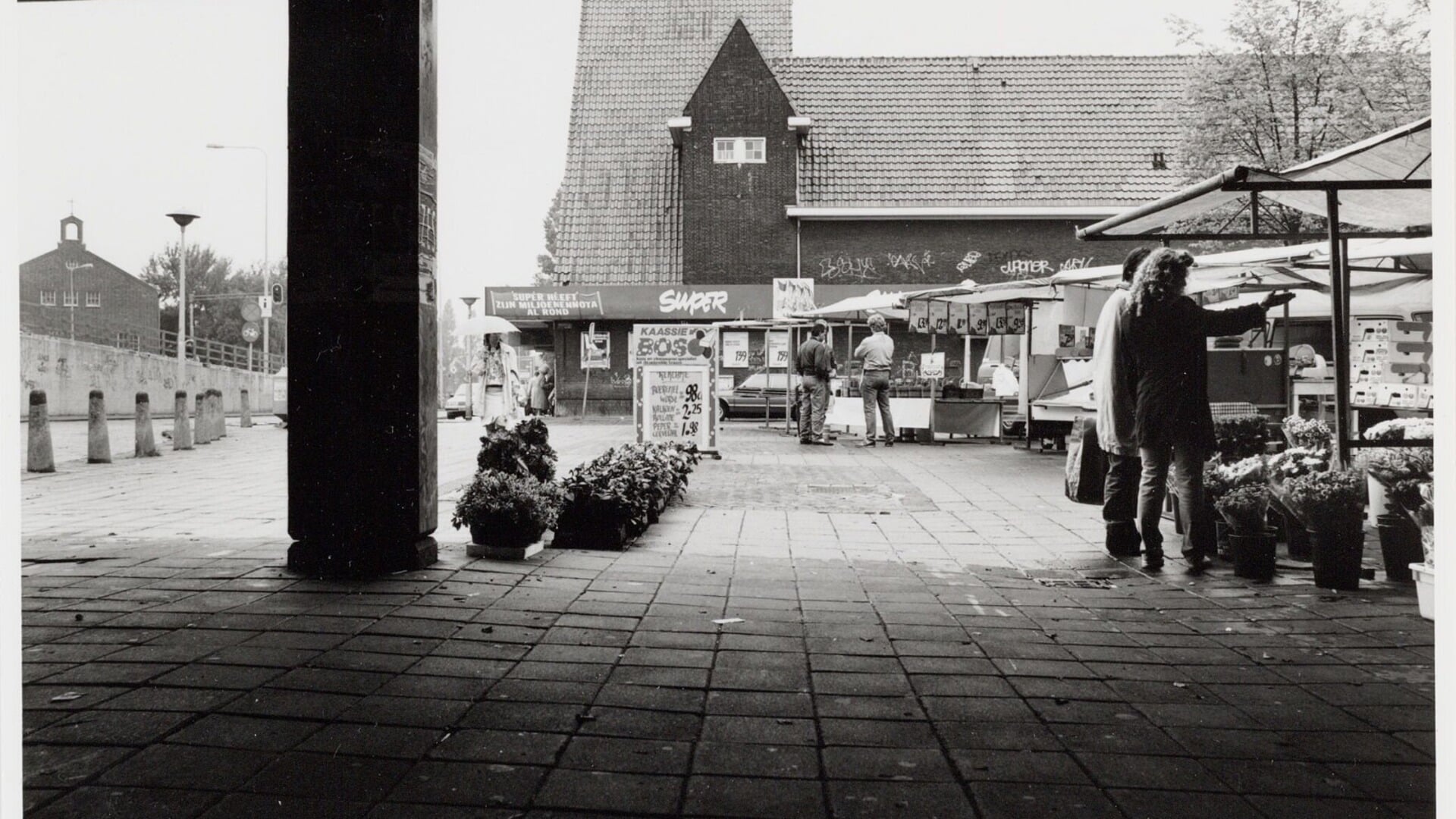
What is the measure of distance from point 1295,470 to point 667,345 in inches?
342

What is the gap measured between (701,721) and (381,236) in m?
3.17

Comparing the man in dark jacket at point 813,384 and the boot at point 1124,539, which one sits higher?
the man in dark jacket at point 813,384

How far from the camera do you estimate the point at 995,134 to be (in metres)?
28.6

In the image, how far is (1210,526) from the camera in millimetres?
6184

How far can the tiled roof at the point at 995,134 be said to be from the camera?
A: 27.5 metres

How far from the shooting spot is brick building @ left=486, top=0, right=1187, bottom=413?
27609 millimetres

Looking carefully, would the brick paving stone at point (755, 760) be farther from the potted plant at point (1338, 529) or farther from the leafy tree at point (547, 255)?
the leafy tree at point (547, 255)

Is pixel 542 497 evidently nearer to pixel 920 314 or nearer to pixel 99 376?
pixel 920 314

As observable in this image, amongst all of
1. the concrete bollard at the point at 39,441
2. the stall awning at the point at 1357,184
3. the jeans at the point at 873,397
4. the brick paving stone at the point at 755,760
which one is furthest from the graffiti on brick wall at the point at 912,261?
the brick paving stone at the point at 755,760

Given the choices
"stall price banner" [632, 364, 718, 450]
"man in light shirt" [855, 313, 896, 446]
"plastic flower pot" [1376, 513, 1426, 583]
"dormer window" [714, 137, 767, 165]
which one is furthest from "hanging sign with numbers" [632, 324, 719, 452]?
"dormer window" [714, 137, 767, 165]

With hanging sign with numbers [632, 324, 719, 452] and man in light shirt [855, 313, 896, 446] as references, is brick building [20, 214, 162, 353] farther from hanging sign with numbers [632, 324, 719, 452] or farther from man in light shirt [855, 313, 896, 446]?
man in light shirt [855, 313, 896, 446]

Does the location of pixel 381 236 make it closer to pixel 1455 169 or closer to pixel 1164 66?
pixel 1455 169

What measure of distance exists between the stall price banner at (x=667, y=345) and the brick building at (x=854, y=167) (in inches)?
561

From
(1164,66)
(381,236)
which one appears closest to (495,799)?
(381,236)
